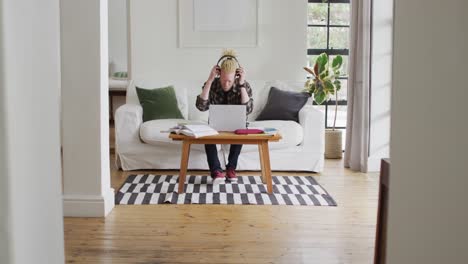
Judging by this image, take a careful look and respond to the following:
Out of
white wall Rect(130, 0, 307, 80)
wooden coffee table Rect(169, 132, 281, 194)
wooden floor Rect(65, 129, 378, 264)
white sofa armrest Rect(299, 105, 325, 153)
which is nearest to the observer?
wooden floor Rect(65, 129, 378, 264)

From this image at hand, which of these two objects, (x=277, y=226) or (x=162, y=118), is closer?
(x=277, y=226)

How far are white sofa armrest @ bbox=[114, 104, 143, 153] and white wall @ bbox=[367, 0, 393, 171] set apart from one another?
2.23 m

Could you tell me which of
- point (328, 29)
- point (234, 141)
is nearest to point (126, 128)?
point (234, 141)

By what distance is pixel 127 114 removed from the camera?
5.25 meters

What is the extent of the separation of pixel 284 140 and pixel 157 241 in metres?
2.28

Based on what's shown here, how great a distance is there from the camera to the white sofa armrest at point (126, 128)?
5.23 meters

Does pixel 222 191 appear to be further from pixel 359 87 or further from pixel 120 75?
pixel 120 75

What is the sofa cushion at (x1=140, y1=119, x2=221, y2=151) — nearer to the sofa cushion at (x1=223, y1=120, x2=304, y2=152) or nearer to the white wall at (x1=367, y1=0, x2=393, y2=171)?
the sofa cushion at (x1=223, y1=120, x2=304, y2=152)

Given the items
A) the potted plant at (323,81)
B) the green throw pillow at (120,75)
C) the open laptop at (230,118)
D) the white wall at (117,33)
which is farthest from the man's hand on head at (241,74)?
the white wall at (117,33)

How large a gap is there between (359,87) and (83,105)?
284 centimetres
